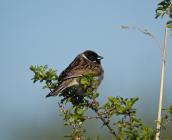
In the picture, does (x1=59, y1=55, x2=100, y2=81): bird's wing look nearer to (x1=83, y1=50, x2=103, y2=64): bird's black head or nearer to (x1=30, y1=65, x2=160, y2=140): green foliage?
(x1=83, y1=50, x2=103, y2=64): bird's black head

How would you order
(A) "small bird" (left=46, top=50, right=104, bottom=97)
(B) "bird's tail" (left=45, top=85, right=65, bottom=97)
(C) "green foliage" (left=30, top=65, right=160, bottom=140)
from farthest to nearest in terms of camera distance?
(A) "small bird" (left=46, top=50, right=104, bottom=97), (B) "bird's tail" (left=45, top=85, right=65, bottom=97), (C) "green foliage" (left=30, top=65, right=160, bottom=140)

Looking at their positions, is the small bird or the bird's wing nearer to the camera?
the small bird

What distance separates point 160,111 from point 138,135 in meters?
0.40

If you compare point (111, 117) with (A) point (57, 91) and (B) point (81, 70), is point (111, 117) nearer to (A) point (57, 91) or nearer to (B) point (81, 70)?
(A) point (57, 91)

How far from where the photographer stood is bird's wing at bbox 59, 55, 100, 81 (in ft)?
31.7

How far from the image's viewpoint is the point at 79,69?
9.95 m

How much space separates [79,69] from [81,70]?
0.03 meters

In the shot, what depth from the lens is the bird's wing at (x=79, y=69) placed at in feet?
31.7

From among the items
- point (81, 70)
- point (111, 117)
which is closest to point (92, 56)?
point (81, 70)

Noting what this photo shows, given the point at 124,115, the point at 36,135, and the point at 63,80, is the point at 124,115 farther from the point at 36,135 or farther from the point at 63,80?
the point at 36,135

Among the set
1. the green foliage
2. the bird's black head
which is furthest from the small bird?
the green foliage

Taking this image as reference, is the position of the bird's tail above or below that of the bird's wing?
above

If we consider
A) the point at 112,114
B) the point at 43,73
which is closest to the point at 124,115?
the point at 112,114

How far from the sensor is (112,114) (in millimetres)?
5859
